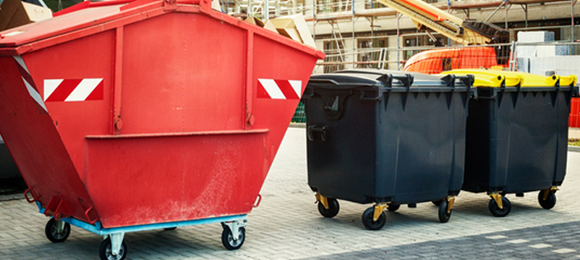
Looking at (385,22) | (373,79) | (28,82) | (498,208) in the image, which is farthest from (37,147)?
(385,22)

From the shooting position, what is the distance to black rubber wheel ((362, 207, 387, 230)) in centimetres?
664

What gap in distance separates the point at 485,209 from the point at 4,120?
514cm

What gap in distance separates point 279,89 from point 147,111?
116 cm

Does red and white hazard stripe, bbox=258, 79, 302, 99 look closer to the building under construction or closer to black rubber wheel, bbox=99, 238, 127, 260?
black rubber wheel, bbox=99, 238, 127, 260

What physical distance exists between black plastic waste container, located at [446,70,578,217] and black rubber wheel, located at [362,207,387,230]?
4.53ft

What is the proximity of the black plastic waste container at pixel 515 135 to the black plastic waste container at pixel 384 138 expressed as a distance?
0.37m

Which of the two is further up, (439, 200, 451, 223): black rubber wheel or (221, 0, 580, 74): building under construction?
(221, 0, 580, 74): building under construction

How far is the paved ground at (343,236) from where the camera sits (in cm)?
573

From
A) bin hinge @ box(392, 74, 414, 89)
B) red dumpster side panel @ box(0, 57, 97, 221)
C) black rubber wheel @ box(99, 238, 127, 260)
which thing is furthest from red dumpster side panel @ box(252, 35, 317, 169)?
red dumpster side panel @ box(0, 57, 97, 221)

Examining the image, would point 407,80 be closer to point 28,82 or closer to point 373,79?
point 373,79

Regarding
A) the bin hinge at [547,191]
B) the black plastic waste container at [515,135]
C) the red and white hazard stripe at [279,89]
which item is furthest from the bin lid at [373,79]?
the bin hinge at [547,191]

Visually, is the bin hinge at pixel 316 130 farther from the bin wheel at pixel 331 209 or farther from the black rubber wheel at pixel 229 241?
the black rubber wheel at pixel 229 241

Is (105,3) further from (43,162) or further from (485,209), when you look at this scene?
(485,209)

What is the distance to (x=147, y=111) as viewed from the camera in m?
5.17
